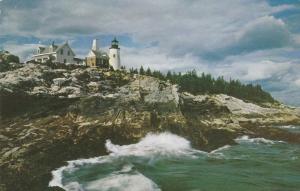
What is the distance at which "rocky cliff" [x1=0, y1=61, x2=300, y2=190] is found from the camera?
39.0 metres

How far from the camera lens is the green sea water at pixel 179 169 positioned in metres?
33.1

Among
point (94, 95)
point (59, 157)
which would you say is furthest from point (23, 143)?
point (94, 95)

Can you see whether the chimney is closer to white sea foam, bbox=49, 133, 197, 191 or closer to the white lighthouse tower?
the white lighthouse tower

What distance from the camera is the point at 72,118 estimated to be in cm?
4934

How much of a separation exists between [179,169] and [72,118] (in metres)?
15.8

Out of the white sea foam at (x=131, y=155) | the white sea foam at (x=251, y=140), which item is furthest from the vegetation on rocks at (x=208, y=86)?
the white sea foam at (x=131, y=155)

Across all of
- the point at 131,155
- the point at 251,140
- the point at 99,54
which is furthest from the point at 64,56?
the point at 131,155

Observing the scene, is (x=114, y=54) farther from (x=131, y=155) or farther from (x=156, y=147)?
(x=131, y=155)

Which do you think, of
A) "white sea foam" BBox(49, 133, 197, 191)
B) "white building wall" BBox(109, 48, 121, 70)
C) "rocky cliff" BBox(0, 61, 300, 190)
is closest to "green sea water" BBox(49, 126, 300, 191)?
"white sea foam" BBox(49, 133, 197, 191)

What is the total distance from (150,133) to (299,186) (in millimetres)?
22329

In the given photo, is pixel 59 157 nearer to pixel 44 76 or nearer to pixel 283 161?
pixel 44 76

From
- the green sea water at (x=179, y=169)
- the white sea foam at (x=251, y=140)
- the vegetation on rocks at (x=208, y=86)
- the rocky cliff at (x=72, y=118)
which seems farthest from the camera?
the vegetation on rocks at (x=208, y=86)

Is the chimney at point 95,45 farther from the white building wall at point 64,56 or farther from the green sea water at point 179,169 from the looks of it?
the green sea water at point 179,169

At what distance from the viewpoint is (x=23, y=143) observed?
135 feet
